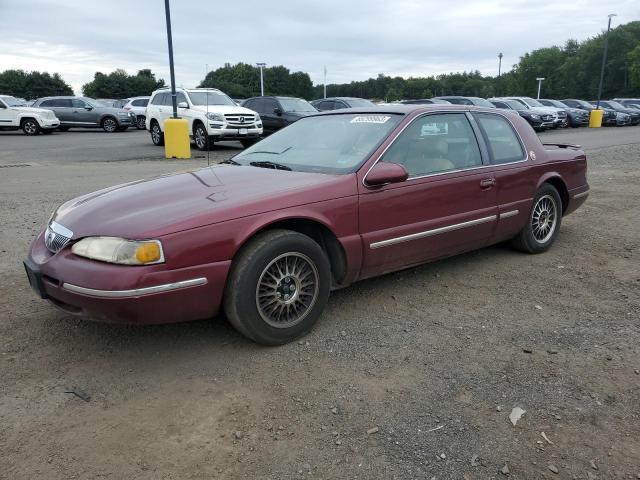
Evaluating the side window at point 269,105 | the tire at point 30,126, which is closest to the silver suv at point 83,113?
the tire at point 30,126

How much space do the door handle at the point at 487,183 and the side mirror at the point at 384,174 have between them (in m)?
1.10

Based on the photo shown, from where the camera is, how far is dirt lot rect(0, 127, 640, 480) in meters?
2.29

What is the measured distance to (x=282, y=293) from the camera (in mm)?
3271

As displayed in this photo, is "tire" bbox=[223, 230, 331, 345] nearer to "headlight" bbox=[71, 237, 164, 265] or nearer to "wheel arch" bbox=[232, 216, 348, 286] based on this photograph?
"wheel arch" bbox=[232, 216, 348, 286]

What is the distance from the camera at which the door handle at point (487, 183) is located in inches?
172

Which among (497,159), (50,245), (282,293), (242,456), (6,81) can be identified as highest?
(6,81)

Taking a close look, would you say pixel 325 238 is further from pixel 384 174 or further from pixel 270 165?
pixel 270 165

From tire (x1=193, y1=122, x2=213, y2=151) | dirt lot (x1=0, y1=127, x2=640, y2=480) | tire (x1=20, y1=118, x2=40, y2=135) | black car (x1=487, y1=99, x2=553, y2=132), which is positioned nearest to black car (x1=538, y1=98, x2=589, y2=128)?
black car (x1=487, y1=99, x2=553, y2=132)

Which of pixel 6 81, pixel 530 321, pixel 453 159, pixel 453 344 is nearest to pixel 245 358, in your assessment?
pixel 453 344

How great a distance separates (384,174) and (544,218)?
2506mm

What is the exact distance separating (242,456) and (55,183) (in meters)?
8.34

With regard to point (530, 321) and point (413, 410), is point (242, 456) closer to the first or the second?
point (413, 410)

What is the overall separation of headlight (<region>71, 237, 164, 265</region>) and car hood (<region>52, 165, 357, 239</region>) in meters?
0.04

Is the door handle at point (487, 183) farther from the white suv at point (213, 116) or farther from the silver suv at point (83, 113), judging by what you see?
the silver suv at point (83, 113)
